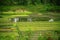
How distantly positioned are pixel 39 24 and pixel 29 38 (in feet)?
0.80

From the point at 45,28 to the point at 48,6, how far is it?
323 millimetres

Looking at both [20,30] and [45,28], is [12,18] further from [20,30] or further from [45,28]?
[45,28]

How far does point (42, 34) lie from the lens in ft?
7.11

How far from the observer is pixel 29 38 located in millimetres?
2139

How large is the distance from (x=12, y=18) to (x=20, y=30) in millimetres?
207

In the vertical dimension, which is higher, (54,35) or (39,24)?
(39,24)

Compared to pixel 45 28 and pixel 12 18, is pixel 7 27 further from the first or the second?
pixel 45 28

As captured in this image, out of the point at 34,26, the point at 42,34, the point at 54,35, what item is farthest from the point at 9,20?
the point at 54,35

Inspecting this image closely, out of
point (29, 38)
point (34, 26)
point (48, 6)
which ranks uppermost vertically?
point (48, 6)

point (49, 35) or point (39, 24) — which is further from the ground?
point (39, 24)

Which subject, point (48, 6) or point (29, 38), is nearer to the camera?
point (29, 38)

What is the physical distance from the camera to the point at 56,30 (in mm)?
2193

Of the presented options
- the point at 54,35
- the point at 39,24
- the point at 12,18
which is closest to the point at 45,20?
the point at 39,24

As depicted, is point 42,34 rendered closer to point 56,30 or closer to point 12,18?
point 56,30
